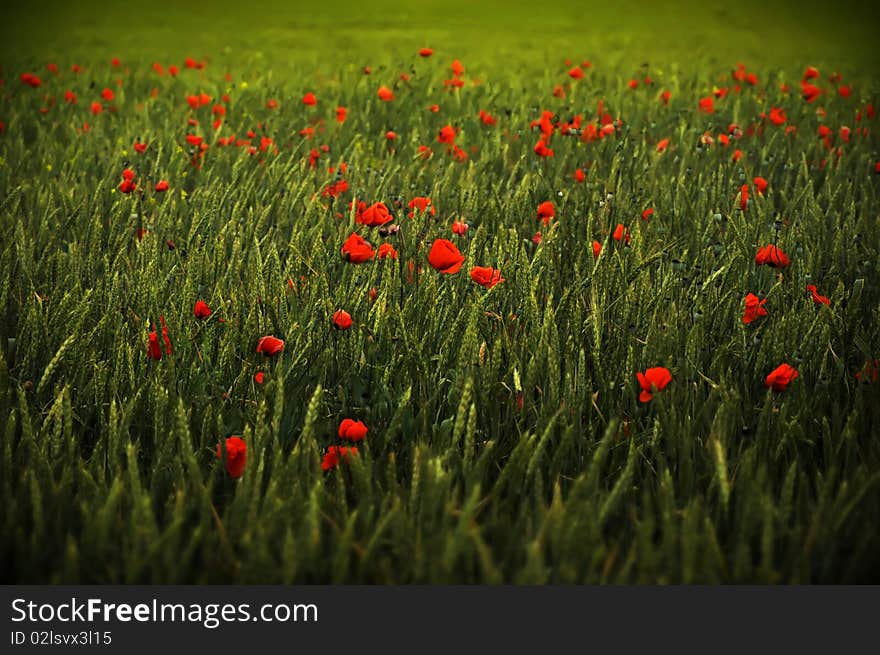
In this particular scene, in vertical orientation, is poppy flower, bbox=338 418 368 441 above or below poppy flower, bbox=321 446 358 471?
above

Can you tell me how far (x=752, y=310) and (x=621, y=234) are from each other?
1.92ft

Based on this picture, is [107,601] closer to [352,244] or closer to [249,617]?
[249,617]

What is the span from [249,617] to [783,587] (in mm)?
667

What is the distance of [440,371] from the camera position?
1.77 metres

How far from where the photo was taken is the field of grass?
4.08 feet

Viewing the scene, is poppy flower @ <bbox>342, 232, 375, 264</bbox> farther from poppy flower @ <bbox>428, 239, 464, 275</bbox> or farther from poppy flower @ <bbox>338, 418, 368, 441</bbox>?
poppy flower @ <bbox>338, 418, 368, 441</bbox>

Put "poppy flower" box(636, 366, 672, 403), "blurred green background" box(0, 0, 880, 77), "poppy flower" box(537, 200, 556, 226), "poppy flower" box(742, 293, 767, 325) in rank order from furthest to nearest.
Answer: "blurred green background" box(0, 0, 880, 77) < "poppy flower" box(537, 200, 556, 226) < "poppy flower" box(742, 293, 767, 325) < "poppy flower" box(636, 366, 672, 403)

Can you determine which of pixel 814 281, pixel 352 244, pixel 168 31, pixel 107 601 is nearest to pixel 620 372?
pixel 352 244

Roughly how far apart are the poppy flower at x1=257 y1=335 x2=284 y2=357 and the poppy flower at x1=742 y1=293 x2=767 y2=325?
1.01 meters

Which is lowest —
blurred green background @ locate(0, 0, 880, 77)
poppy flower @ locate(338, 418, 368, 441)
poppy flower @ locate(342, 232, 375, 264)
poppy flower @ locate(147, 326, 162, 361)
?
poppy flower @ locate(338, 418, 368, 441)

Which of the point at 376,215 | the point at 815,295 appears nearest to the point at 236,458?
the point at 376,215

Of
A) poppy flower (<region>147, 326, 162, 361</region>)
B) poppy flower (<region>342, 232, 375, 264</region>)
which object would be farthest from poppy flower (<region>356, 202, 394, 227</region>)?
poppy flower (<region>147, 326, 162, 361</region>)

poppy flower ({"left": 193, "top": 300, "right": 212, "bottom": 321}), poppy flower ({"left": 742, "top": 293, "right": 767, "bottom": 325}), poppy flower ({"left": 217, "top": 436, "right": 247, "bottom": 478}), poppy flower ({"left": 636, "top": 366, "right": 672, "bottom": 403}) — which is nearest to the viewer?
poppy flower ({"left": 217, "top": 436, "right": 247, "bottom": 478})

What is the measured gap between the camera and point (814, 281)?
2.39 m
